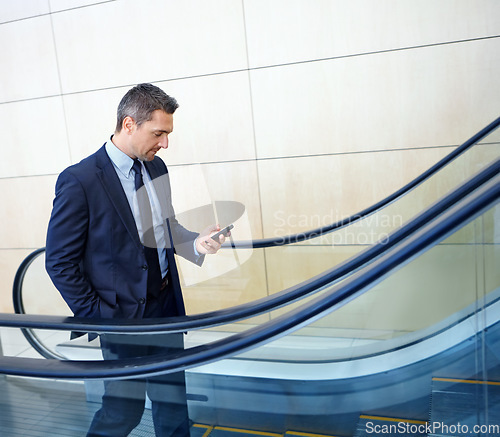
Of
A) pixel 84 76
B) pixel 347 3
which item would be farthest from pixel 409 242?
pixel 84 76

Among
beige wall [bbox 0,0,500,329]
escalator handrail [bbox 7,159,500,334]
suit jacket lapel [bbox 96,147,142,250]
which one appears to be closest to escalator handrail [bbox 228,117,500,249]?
beige wall [bbox 0,0,500,329]

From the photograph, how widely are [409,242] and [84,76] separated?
3220mm

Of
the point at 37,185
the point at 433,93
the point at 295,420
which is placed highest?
the point at 433,93

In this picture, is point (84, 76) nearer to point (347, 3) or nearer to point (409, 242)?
point (347, 3)

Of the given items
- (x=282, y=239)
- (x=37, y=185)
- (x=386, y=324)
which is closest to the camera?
(x=386, y=324)

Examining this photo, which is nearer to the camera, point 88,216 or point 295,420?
point 295,420

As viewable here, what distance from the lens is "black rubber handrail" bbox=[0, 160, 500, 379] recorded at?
0.82 m

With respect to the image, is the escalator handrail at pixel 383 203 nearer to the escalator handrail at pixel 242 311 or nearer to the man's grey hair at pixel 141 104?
the man's grey hair at pixel 141 104

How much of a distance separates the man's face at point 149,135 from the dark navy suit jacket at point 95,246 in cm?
11

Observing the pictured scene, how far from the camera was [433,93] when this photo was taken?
2812 mm

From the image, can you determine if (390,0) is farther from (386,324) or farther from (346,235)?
(386,324)

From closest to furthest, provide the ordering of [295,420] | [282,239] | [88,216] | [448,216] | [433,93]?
[448,216] < [295,420] < [88,216] < [282,239] < [433,93]

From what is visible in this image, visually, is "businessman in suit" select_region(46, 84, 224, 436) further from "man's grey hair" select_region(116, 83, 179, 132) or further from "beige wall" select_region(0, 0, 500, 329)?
"beige wall" select_region(0, 0, 500, 329)

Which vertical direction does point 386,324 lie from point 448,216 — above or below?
below
